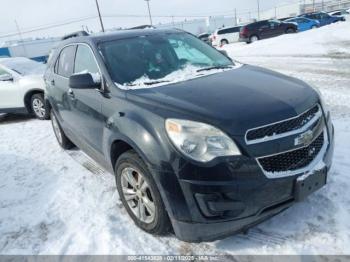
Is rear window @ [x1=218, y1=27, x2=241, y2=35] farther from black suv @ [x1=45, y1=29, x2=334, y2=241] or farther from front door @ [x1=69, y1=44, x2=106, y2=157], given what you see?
black suv @ [x1=45, y1=29, x2=334, y2=241]

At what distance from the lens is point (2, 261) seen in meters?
3.09

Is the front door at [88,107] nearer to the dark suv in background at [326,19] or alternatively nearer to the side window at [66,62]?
the side window at [66,62]

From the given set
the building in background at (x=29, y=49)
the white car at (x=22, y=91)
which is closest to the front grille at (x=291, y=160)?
the white car at (x=22, y=91)

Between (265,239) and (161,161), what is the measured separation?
1.14 meters

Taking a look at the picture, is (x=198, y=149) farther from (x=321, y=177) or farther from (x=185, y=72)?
(x=185, y=72)

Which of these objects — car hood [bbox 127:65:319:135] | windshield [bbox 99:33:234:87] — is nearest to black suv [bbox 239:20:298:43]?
windshield [bbox 99:33:234:87]

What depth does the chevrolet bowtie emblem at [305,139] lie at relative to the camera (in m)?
2.59

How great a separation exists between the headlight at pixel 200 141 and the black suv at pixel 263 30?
81.8 ft

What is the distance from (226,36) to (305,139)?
28.4m

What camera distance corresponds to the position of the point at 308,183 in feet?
8.70

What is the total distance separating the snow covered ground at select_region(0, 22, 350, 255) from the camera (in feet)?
9.44

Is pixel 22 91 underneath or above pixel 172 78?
underneath

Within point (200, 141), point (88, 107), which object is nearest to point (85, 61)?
point (88, 107)

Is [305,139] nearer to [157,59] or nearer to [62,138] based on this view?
[157,59]
